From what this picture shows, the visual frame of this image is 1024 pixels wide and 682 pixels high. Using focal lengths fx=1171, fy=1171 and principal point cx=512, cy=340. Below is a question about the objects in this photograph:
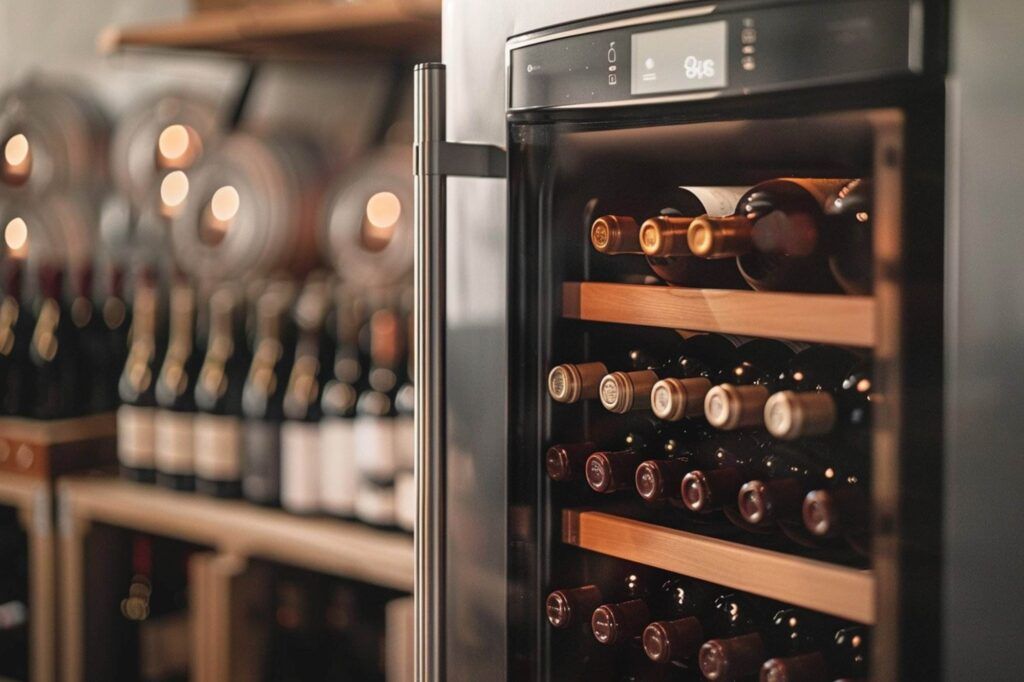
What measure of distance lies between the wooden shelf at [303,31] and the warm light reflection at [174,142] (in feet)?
0.66

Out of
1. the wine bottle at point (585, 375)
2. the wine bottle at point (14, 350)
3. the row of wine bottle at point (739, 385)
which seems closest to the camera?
the row of wine bottle at point (739, 385)

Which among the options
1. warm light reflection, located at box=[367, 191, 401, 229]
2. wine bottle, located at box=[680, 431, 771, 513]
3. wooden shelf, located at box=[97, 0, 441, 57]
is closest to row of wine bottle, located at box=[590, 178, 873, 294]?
wine bottle, located at box=[680, 431, 771, 513]

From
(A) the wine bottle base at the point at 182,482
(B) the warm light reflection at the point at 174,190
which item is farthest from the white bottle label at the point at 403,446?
(B) the warm light reflection at the point at 174,190

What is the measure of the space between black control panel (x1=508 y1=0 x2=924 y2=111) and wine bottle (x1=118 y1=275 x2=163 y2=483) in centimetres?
132

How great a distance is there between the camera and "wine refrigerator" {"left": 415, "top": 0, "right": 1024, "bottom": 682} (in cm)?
67

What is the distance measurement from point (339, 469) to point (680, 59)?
1.11 meters

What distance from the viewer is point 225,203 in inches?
76.5

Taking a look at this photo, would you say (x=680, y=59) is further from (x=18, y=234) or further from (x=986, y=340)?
(x=18, y=234)

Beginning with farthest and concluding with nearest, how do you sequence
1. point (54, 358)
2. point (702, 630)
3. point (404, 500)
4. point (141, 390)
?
point (54, 358) → point (141, 390) → point (404, 500) → point (702, 630)

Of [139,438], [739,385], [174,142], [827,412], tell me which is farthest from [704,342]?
[174,142]

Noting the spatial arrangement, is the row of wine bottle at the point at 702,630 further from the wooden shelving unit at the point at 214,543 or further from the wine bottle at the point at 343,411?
the wine bottle at the point at 343,411

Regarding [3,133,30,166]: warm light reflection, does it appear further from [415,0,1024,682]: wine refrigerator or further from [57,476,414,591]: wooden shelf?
[415,0,1024,682]: wine refrigerator

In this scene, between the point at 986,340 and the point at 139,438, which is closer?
the point at 986,340

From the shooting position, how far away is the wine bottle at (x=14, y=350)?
7.98 ft
